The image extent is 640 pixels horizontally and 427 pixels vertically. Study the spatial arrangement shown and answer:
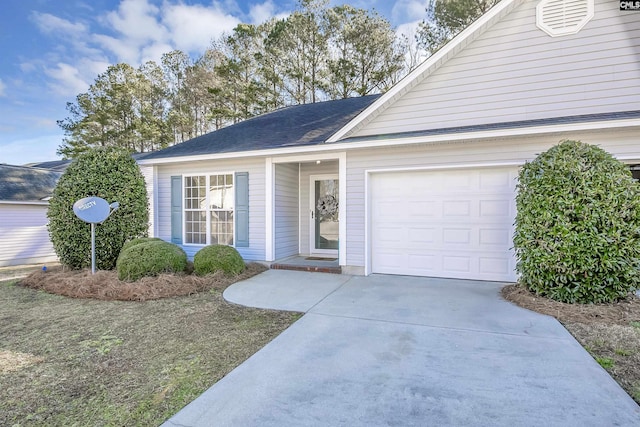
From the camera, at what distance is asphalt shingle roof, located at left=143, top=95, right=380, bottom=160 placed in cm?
734

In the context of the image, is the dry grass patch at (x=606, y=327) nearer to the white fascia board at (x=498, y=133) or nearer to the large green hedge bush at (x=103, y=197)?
the white fascia board at (x=498, y=133)

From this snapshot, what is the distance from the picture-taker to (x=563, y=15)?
5348 millimetres

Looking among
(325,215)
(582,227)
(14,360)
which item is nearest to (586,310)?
(582,227)

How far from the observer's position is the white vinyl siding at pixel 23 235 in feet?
31.4

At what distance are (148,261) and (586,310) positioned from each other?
6810 mm

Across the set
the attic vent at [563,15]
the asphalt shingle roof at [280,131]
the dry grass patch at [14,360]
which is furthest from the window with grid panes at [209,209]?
the attic vent at [563,15]

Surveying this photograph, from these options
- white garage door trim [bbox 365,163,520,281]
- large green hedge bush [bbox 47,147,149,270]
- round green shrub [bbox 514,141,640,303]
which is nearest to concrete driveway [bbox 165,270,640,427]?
round green shrub [bbox 514,141,640,303]

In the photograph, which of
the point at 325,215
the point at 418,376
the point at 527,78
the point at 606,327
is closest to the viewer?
the point at 418,376

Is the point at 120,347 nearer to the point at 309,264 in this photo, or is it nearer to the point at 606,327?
the point at 309,264

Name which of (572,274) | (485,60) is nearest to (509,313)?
(572,274)

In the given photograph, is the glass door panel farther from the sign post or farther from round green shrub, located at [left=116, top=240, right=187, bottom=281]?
the sign post

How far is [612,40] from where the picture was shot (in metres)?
5.11

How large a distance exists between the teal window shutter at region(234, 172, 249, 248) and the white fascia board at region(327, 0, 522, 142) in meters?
2.42

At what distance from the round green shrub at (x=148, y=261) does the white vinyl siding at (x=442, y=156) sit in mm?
3458
